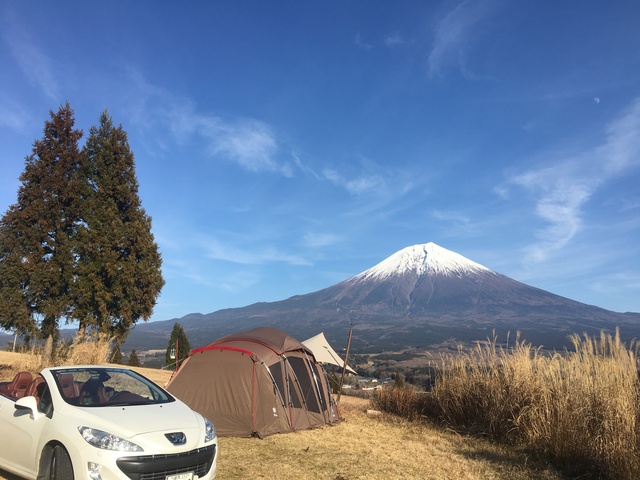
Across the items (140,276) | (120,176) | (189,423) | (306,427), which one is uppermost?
(120,176)

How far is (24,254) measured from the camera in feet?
61.2

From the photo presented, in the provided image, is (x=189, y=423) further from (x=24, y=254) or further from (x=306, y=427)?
(x=24, y=254)

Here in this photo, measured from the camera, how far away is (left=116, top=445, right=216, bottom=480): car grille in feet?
14.4

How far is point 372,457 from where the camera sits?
8016mm

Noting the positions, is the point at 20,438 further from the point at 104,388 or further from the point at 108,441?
the point at 108,441

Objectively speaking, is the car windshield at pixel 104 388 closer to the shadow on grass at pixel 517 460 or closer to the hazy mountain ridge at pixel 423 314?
the shadow on grass at pixel 517 460

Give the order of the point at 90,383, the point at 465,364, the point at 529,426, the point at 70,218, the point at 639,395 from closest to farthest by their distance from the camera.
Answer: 1. the point at 90,383
2. the point at 639,395
3. the point at 529,426
4. the point at 465,364
5. the point at 70,218

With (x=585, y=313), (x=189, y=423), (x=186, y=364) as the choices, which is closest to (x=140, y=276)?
(x=186, y=364)

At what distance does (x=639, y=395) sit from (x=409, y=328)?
131 metres

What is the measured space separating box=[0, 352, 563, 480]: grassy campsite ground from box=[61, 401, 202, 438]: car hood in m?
1.75

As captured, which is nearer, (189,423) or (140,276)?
(189,423)

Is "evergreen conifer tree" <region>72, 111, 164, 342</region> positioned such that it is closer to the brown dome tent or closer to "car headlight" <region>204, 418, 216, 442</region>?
the brown dome tent

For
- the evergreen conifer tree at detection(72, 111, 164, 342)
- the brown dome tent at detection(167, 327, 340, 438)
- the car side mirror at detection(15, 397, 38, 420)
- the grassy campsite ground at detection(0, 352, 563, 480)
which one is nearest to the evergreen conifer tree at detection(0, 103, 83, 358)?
the evergreen conifer tree at detection(72, 111, 164, 342)

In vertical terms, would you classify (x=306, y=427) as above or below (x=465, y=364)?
below
